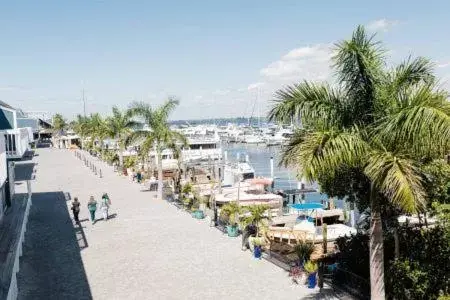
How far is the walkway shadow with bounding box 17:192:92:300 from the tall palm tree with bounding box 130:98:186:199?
7178 mm

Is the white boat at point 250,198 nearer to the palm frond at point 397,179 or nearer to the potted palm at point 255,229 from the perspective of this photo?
the potted palm at point 255,229

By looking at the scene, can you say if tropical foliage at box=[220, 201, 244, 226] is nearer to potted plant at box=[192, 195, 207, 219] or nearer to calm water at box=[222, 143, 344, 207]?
potted plant at box=[192, 195, 207, 219]

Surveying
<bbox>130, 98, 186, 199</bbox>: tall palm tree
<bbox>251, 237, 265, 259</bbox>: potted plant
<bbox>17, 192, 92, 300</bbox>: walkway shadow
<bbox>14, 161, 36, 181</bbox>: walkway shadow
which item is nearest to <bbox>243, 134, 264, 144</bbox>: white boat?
<bbox>14, 161, 36, 181</bbox>: walkway shadow

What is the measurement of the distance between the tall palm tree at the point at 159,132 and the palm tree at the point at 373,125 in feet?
72.7

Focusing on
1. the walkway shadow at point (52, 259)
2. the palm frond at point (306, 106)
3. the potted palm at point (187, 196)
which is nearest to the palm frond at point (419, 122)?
the palm frond at point (306, 106)

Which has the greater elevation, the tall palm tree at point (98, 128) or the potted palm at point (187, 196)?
the tall palm tree at point (98, 128)

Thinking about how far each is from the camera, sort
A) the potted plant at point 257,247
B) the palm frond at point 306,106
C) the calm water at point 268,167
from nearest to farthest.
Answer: the palm frond at point 306,106, the potted plant at point 257,247, the calm water at point 268,167

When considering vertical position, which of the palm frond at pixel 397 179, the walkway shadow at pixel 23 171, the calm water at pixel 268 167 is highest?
the palm frond at pixel 397 179

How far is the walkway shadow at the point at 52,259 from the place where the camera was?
48.8 ft

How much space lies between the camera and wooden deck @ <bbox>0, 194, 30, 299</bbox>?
13.8 meters

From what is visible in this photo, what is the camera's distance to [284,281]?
1545 centimetres

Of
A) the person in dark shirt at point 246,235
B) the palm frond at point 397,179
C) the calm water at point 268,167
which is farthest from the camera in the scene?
the calm water at point 268,167

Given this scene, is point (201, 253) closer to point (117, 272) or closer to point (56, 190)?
point (117, 272)

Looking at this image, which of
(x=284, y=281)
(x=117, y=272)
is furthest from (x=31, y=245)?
(x=284, y=281)
